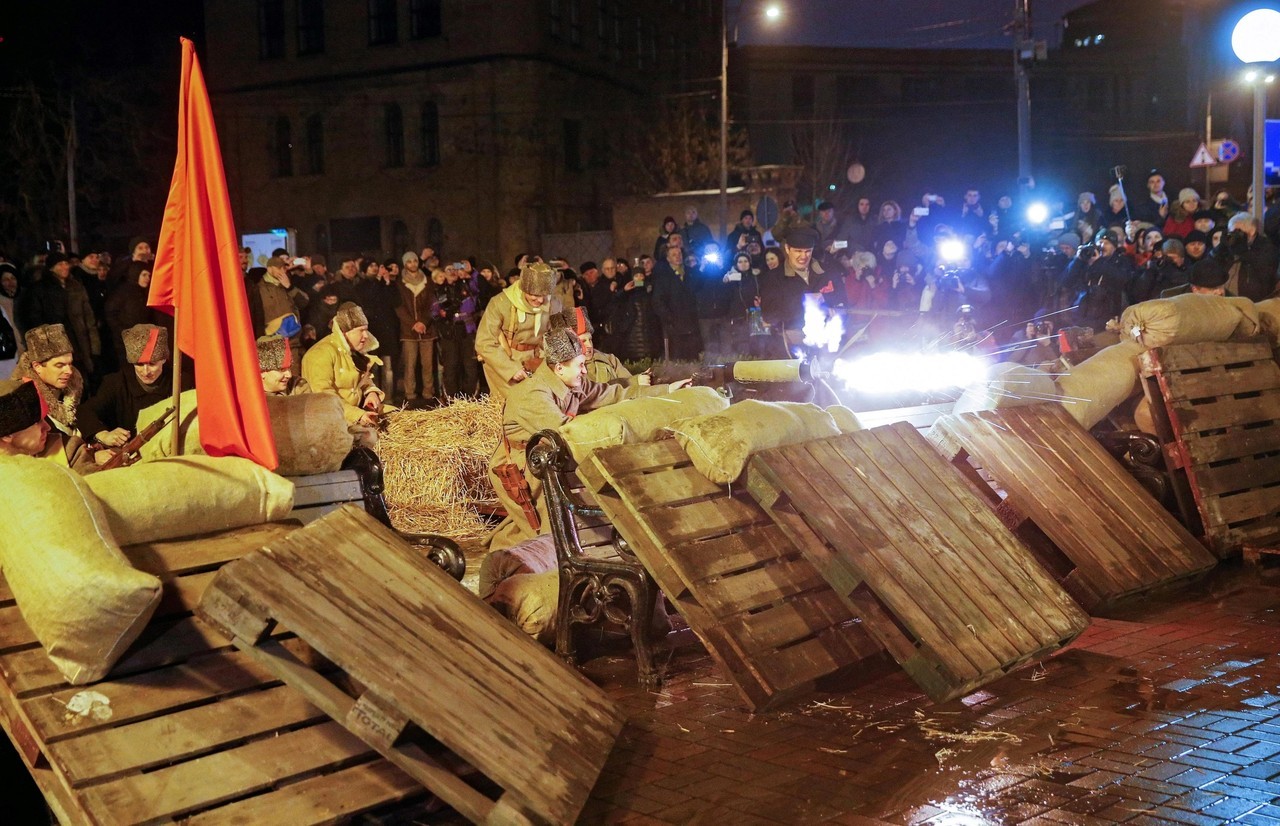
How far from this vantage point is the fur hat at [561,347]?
7.97 m

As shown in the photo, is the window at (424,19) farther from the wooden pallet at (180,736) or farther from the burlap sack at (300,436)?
the wooden pallet at (180,736)

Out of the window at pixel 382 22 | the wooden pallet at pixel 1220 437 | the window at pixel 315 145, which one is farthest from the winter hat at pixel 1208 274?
the window at pixel 315 145

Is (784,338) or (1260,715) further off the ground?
(784,338)

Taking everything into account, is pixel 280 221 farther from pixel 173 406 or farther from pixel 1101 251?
pixel 173 406

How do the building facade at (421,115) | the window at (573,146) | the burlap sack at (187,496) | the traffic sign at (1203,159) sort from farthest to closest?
the window at (573,146) → the building facade at (421,115) → the traffic sign at (1203,159) → the burlap sack at (187,496)

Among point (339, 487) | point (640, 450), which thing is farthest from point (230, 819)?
point (640, 450)

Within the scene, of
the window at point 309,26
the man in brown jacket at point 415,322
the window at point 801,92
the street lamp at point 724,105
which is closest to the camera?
the man in brown jacket at point 415,322

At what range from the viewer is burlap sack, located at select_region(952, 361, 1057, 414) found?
9.07m

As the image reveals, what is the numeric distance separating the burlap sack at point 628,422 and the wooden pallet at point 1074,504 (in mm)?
1958

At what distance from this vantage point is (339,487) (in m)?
5.96

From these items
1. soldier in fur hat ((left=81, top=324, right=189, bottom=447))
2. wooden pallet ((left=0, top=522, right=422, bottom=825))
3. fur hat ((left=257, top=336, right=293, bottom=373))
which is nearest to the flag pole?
wooden pallet ((left=0, top=522, right=422, bottom=825))

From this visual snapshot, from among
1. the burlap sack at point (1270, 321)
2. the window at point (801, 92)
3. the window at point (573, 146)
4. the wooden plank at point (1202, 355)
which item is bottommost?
the wooden plank at point (1202, 355)

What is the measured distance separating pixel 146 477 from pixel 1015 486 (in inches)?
201

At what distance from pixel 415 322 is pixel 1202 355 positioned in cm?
1086
